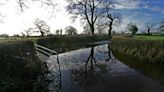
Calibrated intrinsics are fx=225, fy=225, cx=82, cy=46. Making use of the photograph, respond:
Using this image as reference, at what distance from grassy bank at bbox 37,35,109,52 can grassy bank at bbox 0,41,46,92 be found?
55.9 ft

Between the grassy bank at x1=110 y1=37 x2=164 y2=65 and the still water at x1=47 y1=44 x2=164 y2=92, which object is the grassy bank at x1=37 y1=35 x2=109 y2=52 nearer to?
the grassy bank at x1=110 y1=37 x2=164 y2=65

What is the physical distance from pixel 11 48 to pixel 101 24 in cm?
3665

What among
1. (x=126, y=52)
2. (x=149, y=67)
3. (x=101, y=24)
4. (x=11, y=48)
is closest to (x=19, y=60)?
(x=11, y=48)

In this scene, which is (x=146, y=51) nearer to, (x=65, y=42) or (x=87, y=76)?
(x=87, y=76)

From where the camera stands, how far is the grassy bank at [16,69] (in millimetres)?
9180

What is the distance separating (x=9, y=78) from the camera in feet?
30.6

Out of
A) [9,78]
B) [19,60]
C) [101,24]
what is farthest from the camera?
[101,24]

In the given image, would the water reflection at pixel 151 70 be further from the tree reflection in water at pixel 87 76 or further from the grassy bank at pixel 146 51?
the tree reflection in water at pixel 87 76

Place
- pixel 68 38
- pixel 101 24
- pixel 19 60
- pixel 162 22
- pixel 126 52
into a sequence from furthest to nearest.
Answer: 1. pixel 162 22
2. pixel 101 24
3. pixel 68 38
4. pixel 126 52
5. pixel 19 60

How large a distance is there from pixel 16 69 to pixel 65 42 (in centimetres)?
2597

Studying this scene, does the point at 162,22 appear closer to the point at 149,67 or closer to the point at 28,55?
the point at 149,67

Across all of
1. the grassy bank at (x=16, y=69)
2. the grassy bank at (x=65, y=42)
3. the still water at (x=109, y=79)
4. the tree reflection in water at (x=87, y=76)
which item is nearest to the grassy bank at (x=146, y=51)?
the still water at (x=109, y=79)

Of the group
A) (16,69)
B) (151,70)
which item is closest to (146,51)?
(151,70)

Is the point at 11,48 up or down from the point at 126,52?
up
